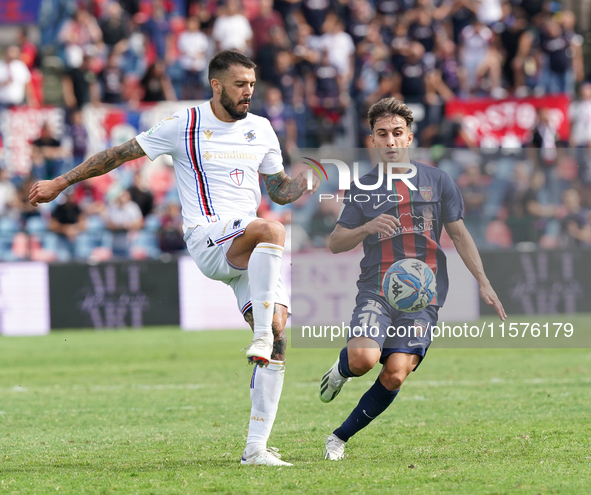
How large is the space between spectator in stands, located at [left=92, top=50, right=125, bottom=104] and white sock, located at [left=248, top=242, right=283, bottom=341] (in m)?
13.4

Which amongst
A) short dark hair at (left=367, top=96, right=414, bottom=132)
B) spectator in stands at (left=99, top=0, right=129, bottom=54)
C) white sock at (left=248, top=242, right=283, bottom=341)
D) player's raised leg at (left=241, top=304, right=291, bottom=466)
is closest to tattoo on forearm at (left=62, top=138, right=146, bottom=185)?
white sock at (left=248, top=242, right=283, bottom=341)

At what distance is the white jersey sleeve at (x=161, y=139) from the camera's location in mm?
5637

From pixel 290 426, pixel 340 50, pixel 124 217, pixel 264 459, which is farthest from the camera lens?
pixel 340 50

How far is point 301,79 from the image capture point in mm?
18516

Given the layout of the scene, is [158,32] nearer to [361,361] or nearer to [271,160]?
[271,160]

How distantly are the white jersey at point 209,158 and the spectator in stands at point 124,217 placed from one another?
10.0 m

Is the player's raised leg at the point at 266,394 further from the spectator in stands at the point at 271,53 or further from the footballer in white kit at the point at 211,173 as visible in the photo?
the spectator in stands at the point at 271,53

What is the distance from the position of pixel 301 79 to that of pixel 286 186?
1289cm

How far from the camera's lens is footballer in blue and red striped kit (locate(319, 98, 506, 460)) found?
18.1ft

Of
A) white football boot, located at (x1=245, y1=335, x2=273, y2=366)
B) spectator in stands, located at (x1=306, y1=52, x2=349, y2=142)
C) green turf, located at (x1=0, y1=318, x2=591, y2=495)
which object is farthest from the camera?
spectator in stands, located at (x1=306, y1=52, x2=349, y2=142)

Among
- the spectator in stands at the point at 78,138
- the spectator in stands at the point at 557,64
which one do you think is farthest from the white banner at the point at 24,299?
the spectator in stands at the point at 557,64

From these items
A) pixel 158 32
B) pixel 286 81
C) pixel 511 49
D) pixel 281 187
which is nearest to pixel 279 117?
pixel 286 81

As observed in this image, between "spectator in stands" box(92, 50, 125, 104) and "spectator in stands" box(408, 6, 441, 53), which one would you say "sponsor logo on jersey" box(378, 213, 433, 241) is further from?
"spectator in stands" box(408, 6, 441, 53)

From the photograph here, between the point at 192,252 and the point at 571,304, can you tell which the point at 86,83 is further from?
the point at 192,252
